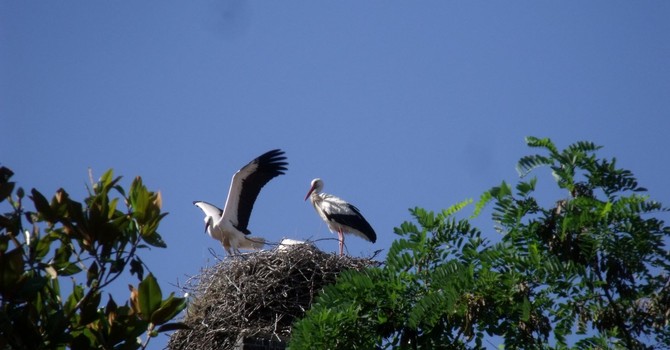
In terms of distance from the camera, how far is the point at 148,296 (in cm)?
534

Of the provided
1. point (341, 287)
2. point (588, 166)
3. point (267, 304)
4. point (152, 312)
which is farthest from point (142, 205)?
point (267, 304)

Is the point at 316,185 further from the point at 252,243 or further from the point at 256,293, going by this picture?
the point at 256,293

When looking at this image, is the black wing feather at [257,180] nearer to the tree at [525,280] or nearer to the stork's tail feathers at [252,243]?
the stork's tail feathers at [252,243]

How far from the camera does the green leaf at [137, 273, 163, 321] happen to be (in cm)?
534

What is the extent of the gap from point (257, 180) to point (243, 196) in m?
0.29

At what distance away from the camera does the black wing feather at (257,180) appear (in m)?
14.3

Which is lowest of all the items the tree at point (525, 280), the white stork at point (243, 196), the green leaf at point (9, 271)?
the green leaf at point (9, 271)

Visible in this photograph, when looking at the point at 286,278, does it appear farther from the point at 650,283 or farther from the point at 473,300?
the point at 650,283

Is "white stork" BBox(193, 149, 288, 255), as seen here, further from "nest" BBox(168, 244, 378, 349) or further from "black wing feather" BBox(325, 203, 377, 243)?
"nest" BBox(168, 244, 378, 349)

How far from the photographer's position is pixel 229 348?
10.5m

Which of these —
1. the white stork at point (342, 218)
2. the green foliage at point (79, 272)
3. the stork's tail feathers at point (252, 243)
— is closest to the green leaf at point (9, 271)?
the green foliage at point (79, 272)

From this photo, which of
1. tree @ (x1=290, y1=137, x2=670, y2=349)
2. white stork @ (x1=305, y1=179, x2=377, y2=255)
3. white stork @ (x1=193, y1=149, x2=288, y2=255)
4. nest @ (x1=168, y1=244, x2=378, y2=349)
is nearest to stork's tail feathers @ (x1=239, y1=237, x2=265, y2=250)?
white stork @ (x1=193, y1=149, x2=288, y2=255)

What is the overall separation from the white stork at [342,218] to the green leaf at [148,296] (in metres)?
9.15

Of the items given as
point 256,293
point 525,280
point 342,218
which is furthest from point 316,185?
point 525,280
